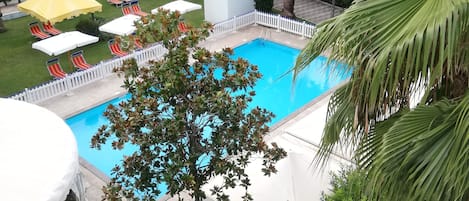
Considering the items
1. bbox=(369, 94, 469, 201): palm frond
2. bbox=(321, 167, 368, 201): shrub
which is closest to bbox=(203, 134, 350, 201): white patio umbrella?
bbox=(321, 167, 368, 201): shrub

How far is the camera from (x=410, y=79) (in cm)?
344

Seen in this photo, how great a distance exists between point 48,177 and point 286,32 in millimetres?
13197

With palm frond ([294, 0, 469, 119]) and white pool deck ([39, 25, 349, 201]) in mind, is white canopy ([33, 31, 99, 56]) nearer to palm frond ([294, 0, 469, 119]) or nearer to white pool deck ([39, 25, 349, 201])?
white pool deck ([39, 25, 349, 201])

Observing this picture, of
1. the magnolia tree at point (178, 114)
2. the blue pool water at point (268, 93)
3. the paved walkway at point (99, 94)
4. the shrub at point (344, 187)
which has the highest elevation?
the magnolia tree at point (178, 114)

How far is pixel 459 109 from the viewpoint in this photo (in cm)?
309

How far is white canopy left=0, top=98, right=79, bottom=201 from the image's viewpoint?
7297 mm

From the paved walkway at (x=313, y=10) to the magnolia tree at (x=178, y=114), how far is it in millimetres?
15117

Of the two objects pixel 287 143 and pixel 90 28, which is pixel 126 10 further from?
pixel 287 143

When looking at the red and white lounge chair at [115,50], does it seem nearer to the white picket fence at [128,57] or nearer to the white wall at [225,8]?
the white picket fence at [128,57]

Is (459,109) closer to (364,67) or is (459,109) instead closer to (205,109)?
(364,67)

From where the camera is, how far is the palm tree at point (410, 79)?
2885 mm

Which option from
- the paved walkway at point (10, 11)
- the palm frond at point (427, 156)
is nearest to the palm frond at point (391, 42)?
the palm frond at point (427, 156)

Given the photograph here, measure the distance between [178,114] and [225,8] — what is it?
48.0ft

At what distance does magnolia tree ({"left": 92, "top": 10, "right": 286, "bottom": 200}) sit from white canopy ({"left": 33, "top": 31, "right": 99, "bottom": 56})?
9.93 metres
